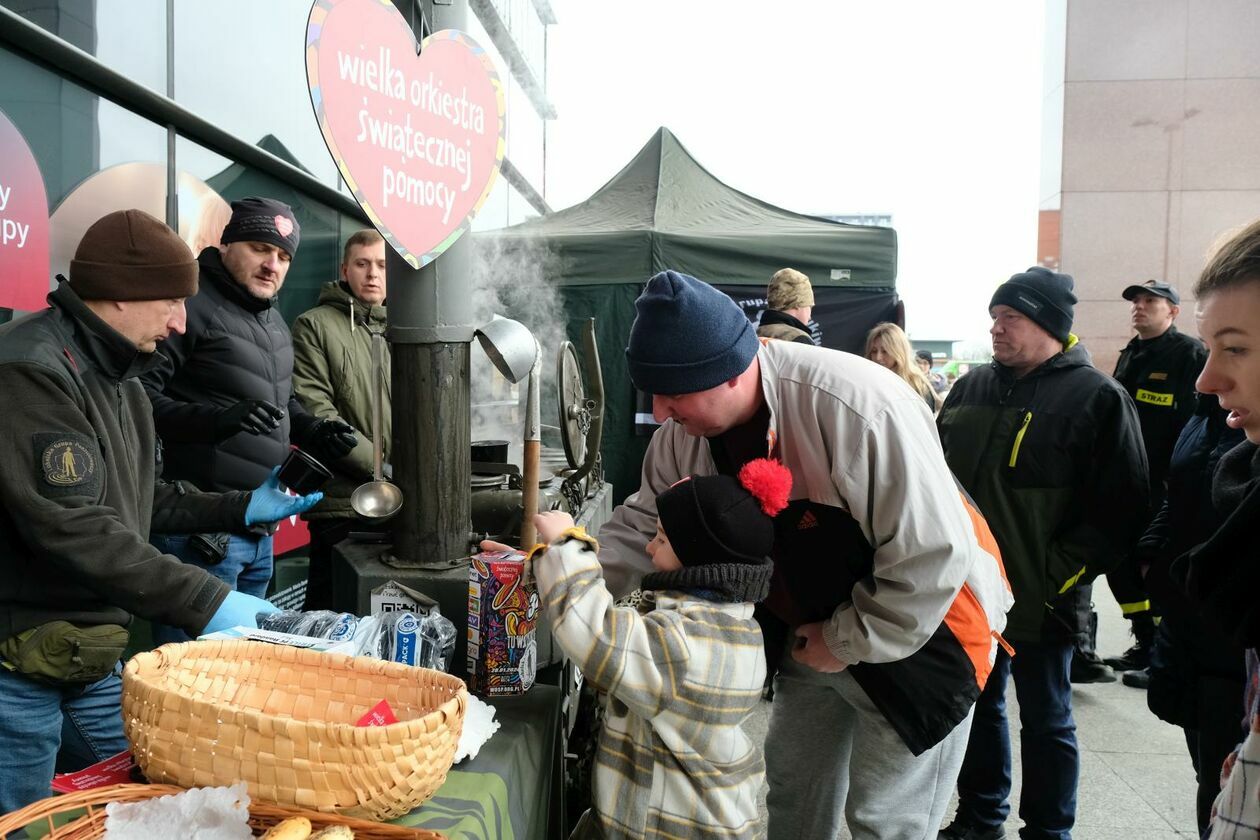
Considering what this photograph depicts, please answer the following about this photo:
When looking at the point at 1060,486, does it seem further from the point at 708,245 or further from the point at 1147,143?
the point at 1147,143

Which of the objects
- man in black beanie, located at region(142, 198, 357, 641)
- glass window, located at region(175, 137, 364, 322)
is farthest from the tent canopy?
man in black beanie, located at region(142, 198, 357, 641)

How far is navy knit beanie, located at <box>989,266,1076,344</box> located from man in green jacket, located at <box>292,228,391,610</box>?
2342mm

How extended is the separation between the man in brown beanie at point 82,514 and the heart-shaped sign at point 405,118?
46 cm

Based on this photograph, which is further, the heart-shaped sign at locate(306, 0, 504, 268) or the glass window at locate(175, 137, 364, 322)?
the glass window at locate(175, 137, 364, 322)

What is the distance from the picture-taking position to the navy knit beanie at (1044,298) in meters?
2.93

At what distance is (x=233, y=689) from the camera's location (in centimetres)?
149

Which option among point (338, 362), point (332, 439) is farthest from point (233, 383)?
point (338, 362)

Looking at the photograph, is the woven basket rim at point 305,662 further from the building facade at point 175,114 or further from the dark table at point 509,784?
the building facade at point 175,114

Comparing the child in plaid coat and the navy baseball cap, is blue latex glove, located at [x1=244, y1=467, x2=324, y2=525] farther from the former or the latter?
the navy baseball cap

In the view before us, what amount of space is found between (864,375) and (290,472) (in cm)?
143

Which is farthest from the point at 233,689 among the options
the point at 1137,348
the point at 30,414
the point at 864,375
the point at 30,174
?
the point at 1137,348

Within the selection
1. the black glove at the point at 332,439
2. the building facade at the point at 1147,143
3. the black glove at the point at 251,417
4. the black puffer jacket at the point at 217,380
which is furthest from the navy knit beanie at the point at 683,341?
the building facade at the point at 1147,143

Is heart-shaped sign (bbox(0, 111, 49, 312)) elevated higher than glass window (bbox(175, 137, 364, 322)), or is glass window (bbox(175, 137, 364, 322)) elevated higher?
glass window (bbox(175, 137, 364, 322))

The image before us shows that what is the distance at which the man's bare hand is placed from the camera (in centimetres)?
195
